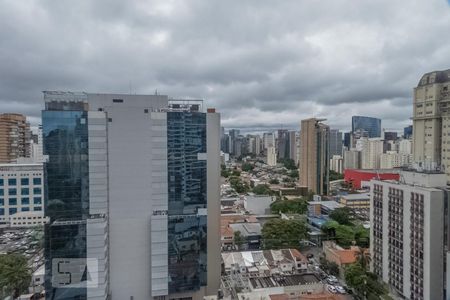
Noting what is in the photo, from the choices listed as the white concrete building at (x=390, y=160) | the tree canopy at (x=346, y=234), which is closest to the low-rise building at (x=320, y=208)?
the tree canopy at (x=346, y=234)

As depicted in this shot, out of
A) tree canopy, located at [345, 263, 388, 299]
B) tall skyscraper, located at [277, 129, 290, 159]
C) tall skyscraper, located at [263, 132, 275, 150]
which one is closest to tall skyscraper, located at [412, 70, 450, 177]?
tree canopy, located at [345, 263, 388, 299]

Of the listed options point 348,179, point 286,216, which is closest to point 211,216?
point 286,216

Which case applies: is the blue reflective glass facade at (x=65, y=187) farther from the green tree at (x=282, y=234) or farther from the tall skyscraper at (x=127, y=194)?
the green tree at (x=282, y=234)

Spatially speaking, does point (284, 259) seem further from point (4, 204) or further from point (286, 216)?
point (4, 204)

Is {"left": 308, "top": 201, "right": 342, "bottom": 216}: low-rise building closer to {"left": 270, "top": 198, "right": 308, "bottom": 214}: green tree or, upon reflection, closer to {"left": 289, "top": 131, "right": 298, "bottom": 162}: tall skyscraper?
{"left": 270, "top": 198, "right": 308, "bottom": 214}: green tree

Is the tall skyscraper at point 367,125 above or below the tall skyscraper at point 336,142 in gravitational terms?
above

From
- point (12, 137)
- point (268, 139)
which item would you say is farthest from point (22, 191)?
point (268, 139)
